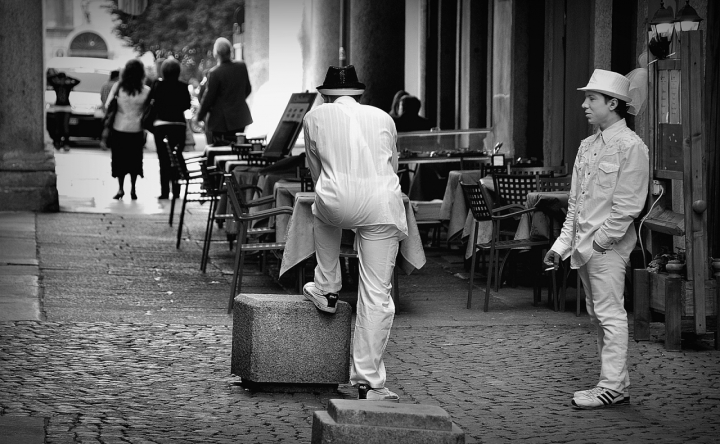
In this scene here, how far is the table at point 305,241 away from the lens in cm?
852

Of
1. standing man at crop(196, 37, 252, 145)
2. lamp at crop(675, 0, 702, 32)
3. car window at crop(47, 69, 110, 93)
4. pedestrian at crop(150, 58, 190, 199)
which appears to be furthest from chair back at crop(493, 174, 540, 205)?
car window at crop(47, 69, 110, 93)

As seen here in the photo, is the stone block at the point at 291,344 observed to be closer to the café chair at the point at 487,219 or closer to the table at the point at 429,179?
the café chair at the point at 487,219

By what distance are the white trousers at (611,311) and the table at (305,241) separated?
1.49 m

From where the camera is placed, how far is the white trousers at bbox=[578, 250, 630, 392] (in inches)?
276

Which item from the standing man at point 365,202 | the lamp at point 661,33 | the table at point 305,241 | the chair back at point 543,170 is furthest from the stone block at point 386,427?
the chair back at point 543,170

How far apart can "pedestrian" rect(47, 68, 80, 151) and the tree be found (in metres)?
19.2

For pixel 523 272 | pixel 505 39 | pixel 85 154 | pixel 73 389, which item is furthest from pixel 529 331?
pixel 85 154

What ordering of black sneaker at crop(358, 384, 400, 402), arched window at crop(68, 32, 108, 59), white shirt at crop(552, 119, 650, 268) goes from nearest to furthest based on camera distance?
white shirt at crop(552, 119, 650, 268)
black sneaker at crop(358, 384, 400, 402)
arched window at crop(68, 32, 108, 59)

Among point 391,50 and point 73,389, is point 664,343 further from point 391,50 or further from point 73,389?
point 391,50

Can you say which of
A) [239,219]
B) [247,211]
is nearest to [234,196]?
[239,219]

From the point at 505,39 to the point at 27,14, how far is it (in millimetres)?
5906

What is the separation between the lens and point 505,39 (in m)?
17.0

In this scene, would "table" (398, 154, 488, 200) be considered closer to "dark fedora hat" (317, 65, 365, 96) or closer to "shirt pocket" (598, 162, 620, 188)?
"dark fedora hat" (317, 65, 365, 96)

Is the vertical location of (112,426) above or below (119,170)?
below
